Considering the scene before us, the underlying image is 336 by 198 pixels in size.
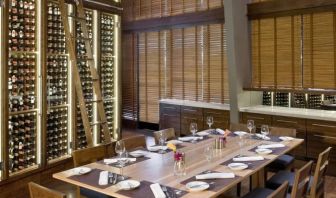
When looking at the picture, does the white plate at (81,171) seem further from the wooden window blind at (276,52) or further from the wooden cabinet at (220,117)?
the wooden window blind at (276,52)

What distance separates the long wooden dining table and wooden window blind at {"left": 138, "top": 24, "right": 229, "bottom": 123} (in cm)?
360

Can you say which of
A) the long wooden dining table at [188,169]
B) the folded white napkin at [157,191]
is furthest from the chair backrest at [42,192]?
the folded white napkin at [157,191]

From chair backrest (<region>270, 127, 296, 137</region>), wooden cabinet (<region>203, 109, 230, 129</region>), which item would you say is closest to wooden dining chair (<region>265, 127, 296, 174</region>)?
chair backrest (<region>270, 127, 296, 137</region>)

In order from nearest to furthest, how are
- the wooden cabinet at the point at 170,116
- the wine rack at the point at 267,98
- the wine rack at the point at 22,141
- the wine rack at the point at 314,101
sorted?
the wine rack at the point at 22,141 < the wine rack at the point at 314,101 < the wine rack at the point at 267,98 < the wooden cabinet at the point at 170,116

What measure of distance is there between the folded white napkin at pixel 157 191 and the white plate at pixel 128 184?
0.40 feet

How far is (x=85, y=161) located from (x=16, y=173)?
1538 mm

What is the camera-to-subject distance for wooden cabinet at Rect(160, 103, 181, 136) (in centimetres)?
762

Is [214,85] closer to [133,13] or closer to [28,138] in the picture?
[133,13]

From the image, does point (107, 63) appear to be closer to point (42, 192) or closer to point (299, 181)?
point (42, 192)

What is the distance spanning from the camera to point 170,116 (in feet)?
25.6

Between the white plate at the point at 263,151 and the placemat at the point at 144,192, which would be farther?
the white plate at the point at 263,151

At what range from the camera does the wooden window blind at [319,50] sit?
221 inches

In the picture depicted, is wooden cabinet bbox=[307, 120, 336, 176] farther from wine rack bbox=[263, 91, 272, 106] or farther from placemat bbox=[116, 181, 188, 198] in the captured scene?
placemat bbox=[116, 181, 188, 198]

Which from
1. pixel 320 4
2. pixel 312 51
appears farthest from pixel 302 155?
pixel 320 4
